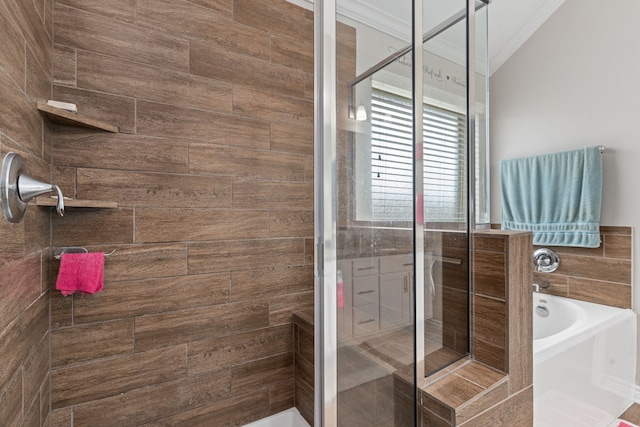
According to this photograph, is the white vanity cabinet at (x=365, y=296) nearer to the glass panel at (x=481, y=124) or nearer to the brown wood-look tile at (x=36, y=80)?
the glass panel at (x=481, y=124)

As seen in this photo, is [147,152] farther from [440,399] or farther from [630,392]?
A: [630,392]

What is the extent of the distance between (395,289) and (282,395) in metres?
1.34

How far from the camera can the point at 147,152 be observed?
155cm

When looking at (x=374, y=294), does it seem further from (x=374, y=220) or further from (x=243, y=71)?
(x=243, y=71)

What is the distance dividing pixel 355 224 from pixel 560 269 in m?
2.17

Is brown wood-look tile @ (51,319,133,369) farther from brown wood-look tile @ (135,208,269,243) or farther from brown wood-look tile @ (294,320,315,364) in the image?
brown wood-look tile @ (294,320,315,364)

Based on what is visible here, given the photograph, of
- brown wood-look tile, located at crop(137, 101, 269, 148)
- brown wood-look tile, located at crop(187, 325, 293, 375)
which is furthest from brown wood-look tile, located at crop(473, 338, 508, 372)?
brown wood-look tile, located at crop(137, 101, 269, 148)

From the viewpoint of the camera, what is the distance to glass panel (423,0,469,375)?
3.63 feet

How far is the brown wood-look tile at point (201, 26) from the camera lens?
61.4 inches

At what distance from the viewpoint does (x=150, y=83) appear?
1.56 metres

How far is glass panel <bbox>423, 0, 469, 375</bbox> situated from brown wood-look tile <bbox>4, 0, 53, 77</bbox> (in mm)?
1288

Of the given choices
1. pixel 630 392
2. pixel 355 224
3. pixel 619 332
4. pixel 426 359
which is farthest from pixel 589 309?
pixel 355 224

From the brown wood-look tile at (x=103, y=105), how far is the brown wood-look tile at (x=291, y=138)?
0.74m

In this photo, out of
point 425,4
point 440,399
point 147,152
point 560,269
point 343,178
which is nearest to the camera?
point 343,178
